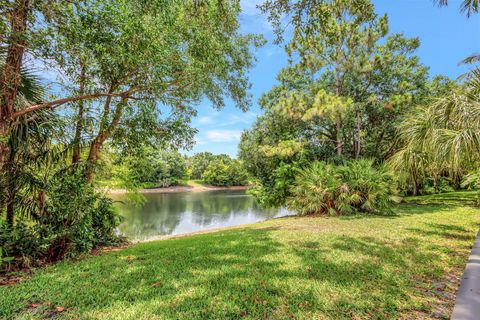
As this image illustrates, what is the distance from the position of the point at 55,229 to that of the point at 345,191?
8182mm

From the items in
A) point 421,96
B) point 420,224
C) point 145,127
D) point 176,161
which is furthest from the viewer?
point 176,161

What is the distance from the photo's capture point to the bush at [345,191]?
8377 mm

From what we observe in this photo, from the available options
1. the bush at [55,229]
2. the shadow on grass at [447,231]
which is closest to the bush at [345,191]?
the shadow on grass at [447,231]

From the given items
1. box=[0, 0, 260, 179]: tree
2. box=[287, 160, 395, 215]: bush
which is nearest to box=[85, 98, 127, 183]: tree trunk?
box=[0, 0, 260, 179]: tree

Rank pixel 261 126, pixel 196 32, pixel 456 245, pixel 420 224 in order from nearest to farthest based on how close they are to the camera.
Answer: pixel 456 245 < pixel 196 32 < pixel 420 224 < pixel 261 126

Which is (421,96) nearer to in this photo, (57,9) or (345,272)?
(345,272)

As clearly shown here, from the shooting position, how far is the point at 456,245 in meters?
4.44

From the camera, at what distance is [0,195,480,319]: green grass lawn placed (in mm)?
2238

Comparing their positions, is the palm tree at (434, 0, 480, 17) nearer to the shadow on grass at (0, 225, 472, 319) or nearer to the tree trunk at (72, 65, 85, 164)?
the shadow on grass at (0, 225, 472, 319)

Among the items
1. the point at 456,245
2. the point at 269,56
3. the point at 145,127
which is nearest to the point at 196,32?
the point at 145,127

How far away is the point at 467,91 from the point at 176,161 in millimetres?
42201

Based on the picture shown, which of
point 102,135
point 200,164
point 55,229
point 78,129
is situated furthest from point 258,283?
point 200,164

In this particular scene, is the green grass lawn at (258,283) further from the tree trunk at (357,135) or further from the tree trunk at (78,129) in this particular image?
the tree trunk at (357,135)

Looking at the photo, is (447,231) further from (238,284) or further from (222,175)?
(222,175)
